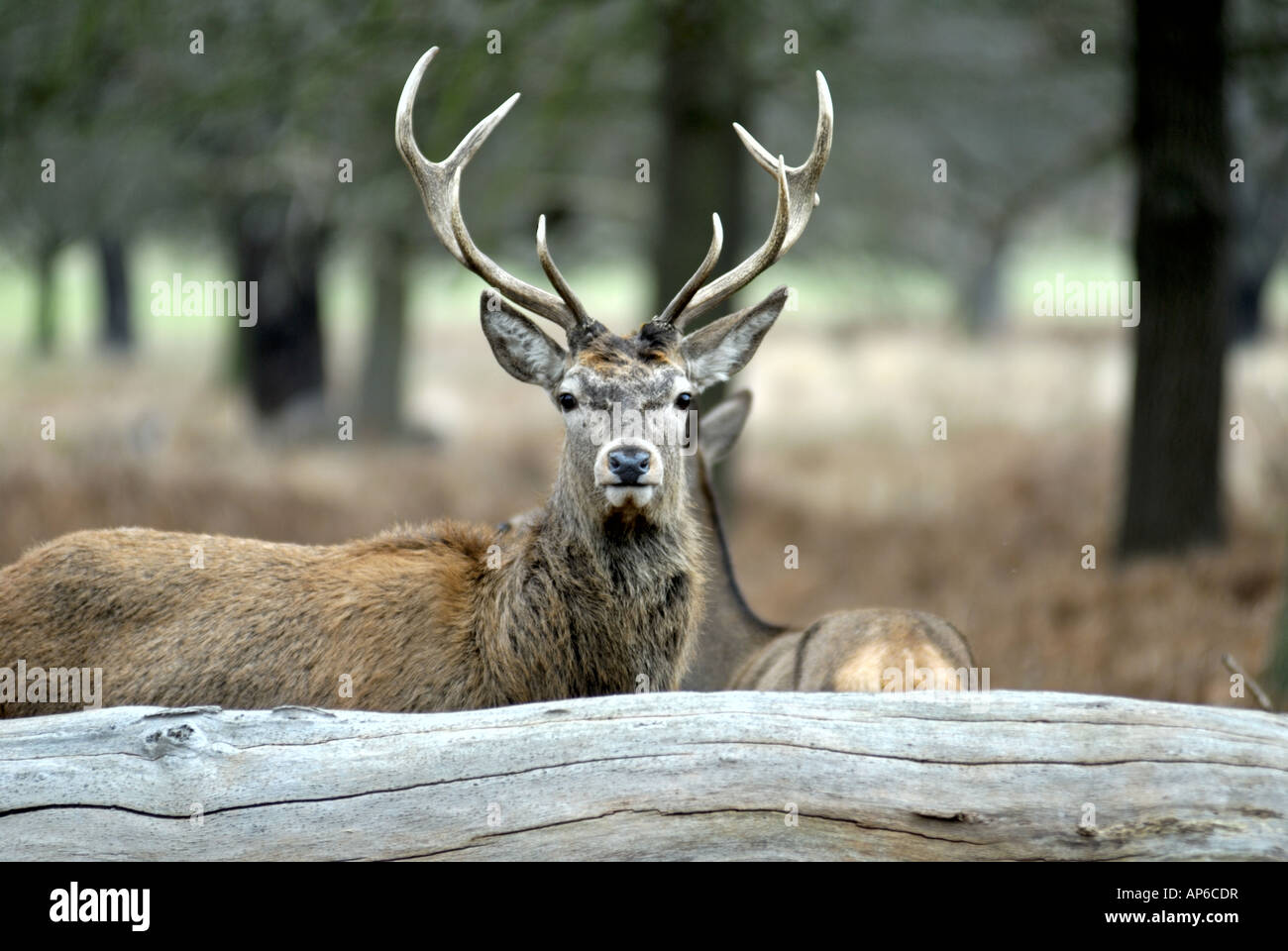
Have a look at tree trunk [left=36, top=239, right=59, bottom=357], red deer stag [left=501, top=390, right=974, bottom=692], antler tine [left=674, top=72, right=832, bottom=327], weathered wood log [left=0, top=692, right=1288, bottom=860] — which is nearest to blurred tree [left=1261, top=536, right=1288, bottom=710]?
red deer stag [left=501, top=390, right=974, bottom=692]

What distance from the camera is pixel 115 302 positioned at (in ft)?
108

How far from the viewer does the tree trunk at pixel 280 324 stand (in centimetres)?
1641

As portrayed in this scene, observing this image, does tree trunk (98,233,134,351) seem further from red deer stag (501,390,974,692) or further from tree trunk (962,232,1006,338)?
red deer stag (501,390,974,692)

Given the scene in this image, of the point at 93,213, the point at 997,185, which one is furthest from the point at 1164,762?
the point at 93,213

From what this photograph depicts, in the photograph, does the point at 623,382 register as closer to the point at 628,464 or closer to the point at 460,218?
the point at 628,464

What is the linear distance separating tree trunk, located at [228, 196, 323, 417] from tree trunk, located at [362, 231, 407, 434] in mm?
802

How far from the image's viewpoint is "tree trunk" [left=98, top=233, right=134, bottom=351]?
107 feet

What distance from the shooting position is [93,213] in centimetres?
1518

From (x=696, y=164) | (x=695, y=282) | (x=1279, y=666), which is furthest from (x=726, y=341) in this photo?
(x=696, y=164)

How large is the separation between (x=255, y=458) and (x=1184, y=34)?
27.5 ft

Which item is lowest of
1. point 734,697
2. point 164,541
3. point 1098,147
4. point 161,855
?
point 161,855

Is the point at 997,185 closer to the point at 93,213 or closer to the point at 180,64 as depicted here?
the point at 180,64

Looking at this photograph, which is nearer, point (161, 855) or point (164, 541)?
point (161, 855)

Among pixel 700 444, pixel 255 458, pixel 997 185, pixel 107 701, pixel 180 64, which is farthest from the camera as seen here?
pixel 997 185
